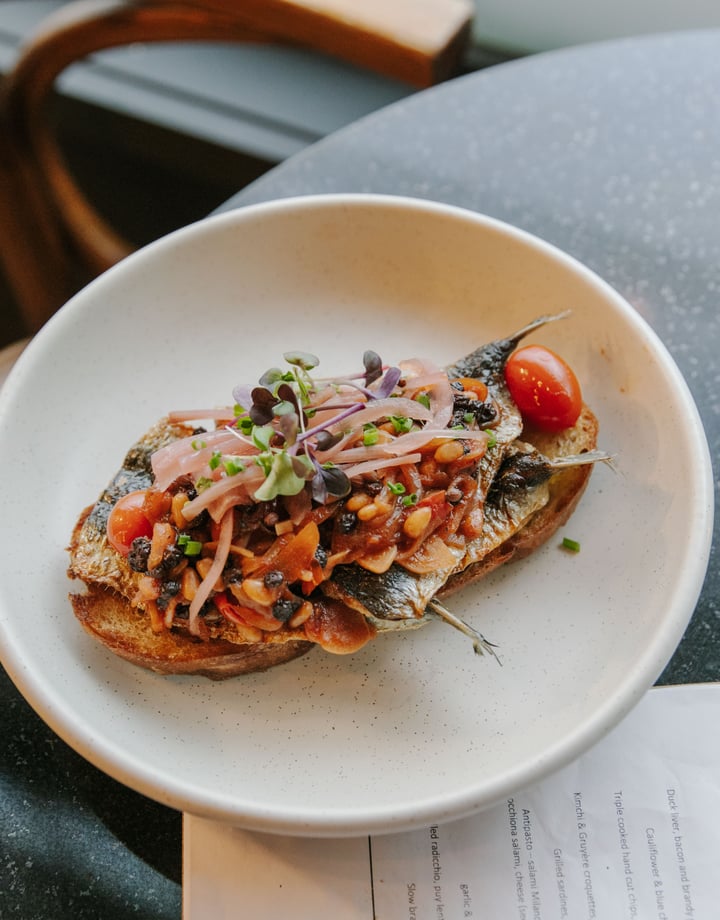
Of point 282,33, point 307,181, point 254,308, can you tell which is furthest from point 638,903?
point 282,33

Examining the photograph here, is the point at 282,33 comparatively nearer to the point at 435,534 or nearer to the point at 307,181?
the point at 307,181

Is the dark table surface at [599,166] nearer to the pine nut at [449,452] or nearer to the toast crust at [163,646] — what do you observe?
the pine nut at [449,452]

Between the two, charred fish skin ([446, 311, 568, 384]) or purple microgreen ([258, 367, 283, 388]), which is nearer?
purple microgreen ([258, 367, 283, 388])

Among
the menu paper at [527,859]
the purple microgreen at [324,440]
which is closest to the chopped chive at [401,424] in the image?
the purple microgreen at [324,440]

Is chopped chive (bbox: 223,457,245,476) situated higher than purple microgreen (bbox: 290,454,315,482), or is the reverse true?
purple microgreen (bbox: 290,454,315,482)

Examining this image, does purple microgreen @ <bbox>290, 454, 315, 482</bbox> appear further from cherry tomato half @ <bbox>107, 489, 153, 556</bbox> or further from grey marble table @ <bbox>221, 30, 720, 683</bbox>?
grey marble table @ <bbox>221, 30, 720, 683</bbox>

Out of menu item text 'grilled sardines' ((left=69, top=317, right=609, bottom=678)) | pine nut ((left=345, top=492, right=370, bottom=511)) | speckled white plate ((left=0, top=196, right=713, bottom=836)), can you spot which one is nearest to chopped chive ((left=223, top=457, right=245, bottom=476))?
menu item text 'grilled sardines' ((left=69, top=317, right=609, bottom=678))
